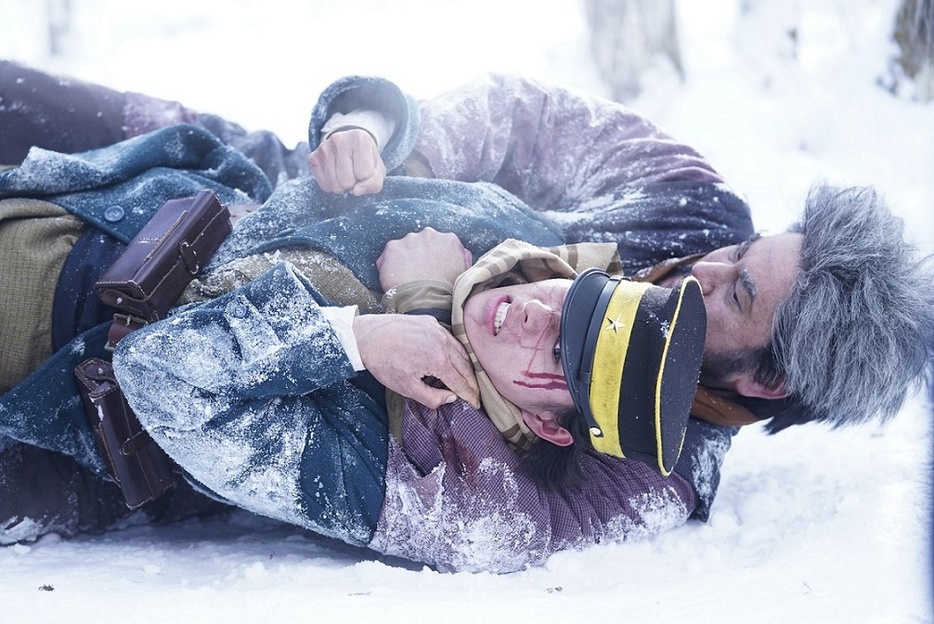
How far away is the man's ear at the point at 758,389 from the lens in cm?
188

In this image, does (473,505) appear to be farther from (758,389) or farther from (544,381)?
(758,389)

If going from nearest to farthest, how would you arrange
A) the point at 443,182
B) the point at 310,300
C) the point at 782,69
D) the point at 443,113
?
the point at 310,300, the point at 443,182, the point at 443,113, the point at 782,69

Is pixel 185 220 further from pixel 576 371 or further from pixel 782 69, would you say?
pixel 782 69

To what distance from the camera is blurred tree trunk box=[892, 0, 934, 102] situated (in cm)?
420

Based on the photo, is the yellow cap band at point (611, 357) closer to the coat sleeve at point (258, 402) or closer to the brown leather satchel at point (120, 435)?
the coat sleeve at point (258, 402)

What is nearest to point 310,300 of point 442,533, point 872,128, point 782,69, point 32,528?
point 442,533

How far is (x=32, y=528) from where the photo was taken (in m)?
1.78

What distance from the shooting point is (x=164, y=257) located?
1630 mm

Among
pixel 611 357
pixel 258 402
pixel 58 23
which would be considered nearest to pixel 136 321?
pixel 258 402

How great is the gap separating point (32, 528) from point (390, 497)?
2.97ft

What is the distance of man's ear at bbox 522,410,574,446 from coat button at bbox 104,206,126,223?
41.7 inches

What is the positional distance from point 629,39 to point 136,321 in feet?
12.3

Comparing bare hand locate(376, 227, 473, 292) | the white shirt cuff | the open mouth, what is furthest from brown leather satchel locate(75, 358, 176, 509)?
the open mouth

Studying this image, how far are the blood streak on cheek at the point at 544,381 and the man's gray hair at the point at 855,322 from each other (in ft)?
2.01
